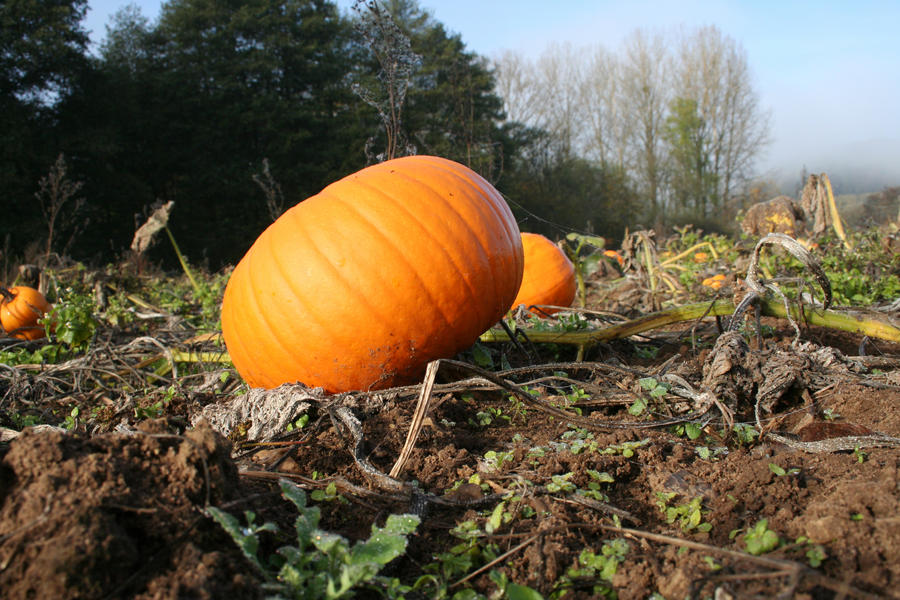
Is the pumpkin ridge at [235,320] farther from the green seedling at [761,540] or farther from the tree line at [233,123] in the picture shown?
the tree line at [233,123]

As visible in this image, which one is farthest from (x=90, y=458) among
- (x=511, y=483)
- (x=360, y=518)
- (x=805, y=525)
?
(x=805, y=525)

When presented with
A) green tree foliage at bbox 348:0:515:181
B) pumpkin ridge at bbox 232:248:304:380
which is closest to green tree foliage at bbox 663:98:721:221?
green tree foliage at bbox 348:0:515:181

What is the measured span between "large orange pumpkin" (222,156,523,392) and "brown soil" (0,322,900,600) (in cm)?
27

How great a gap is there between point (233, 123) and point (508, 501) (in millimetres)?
24161

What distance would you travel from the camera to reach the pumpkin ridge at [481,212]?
2193mm

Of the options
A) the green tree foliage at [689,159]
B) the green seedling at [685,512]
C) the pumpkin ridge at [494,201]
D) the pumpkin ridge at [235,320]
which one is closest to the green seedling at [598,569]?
the green seedling at [685,512]

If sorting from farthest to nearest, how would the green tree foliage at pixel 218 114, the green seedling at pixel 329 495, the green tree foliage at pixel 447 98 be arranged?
the green tree foliage at pixel 218 114 < the green tree foliage at pixel 447 98 < the green seedling at pixel 329 495

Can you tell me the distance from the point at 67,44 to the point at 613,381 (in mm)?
22452

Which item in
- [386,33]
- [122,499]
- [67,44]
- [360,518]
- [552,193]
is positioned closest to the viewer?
[122,499]

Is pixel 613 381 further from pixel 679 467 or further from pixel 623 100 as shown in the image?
pixel 623 100

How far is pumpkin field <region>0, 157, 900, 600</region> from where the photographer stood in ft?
3.34

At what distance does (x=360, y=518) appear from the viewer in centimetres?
140

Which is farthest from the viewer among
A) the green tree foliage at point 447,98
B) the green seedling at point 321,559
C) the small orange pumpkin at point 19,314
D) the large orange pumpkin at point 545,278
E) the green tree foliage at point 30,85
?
the green tree foliage at point 30,85

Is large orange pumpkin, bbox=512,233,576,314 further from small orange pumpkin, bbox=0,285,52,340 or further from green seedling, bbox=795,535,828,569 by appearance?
small orange pumpkin, bbox=0,285,52,340
